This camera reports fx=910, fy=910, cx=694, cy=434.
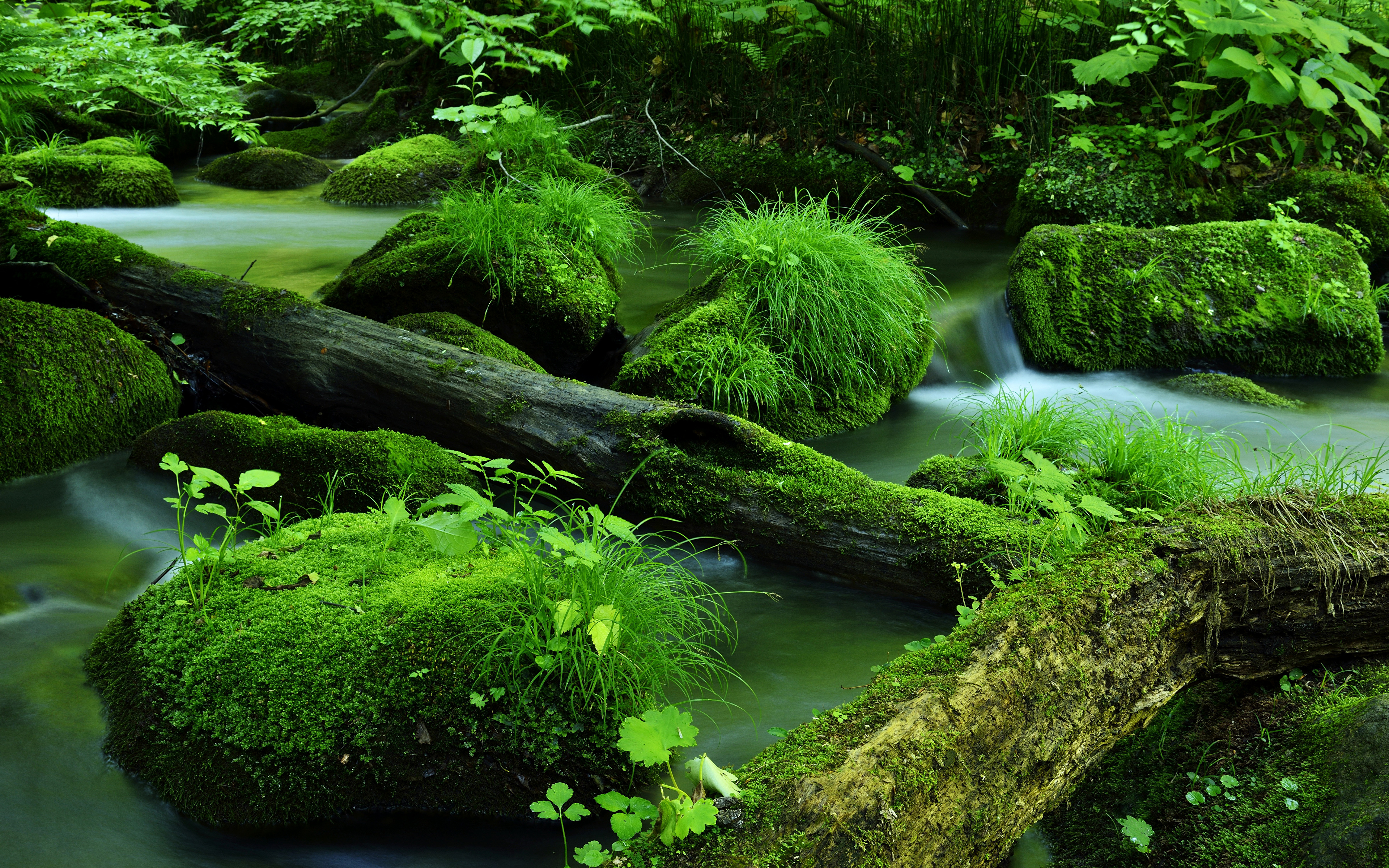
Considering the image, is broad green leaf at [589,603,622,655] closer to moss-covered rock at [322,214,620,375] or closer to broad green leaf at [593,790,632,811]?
broad green leaf at [593,790,632,811]

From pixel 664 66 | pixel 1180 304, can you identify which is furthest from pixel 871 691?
pixel 664 66

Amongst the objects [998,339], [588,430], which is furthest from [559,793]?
[998,339]

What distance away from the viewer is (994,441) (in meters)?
4.28

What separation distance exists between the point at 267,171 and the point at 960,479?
8.99 meters

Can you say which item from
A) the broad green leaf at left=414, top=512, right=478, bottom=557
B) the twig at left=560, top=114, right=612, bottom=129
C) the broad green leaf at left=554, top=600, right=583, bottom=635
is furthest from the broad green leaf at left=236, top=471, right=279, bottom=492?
the twig at left=560, top=114, right=612, bottom=129

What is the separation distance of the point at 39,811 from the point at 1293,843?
3.11m

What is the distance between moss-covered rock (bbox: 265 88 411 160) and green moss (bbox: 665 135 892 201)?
4.39 m

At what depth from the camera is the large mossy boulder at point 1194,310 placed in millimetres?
6363

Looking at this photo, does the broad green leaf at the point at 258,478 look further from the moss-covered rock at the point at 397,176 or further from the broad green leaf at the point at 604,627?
the moss-covered rock at the point at 397,176

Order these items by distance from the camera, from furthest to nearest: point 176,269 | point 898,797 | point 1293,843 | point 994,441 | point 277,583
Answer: point 176,269 → point 994,441 → point 277,583 → point 1293,843 → point 898,797

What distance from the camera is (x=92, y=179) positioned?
8.80 metres

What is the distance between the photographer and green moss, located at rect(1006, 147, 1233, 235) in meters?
7.91

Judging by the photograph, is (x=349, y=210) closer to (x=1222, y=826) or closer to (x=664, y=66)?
(x=664, y=66)

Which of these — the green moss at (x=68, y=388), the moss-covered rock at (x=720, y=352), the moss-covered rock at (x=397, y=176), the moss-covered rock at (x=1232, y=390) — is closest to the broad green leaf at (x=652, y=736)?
the moss-covered rock at (x=720, y=352)
